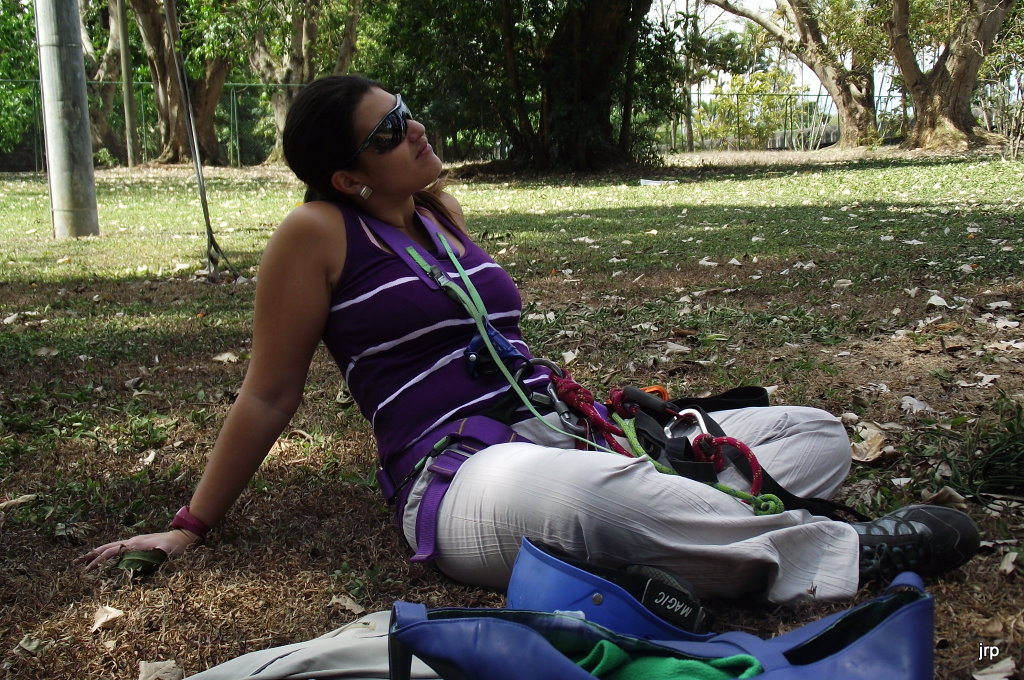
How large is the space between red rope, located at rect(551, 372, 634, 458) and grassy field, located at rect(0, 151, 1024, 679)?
1.70 ft

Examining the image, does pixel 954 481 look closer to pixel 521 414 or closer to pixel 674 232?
pixel 521 414

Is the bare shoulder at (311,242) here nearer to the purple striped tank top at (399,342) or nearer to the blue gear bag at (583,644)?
the purple striped tank top at (399,342)

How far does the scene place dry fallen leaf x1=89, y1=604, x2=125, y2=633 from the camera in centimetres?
229

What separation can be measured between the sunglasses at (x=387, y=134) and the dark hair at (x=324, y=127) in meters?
0.03

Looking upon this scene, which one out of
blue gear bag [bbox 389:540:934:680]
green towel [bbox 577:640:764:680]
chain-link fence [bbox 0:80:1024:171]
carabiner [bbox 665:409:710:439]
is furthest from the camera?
chain-link fence [bbox 0:80:1024:171]

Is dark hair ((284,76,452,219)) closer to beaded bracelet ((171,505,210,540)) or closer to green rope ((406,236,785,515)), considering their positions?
green rope ((406,236,785,515))

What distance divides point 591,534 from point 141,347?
3430 millimetres

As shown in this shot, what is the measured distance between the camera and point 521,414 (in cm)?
254

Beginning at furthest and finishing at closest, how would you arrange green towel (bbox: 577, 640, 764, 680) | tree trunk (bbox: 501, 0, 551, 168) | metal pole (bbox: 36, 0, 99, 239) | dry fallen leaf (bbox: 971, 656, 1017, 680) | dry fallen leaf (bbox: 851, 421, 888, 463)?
tree trunk (bbox: 501, 0, 551, 168) → metal pole (bbox: 36, 0, 99, 239) → dry fallen leaf (bbox: 851, 421, 888, 463) → dry fallen leaf (bbox: 971, 656, 1017, 680) → green towel (bbox: 577, 640, 764, 680)

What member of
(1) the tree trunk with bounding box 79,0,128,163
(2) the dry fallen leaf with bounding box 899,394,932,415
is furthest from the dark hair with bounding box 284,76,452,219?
(1) the tree trunk with bounding box 79,0,128,163

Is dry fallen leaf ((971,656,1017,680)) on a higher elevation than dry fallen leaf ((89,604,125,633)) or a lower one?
lower

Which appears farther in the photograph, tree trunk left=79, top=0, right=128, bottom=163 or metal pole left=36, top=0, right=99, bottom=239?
tree trunk left=79, top=0, right=128, bottom=163

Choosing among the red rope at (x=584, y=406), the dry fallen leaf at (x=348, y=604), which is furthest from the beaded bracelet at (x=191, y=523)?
the red rope at (x=584, y=406)

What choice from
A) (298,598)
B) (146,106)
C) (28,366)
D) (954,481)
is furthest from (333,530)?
(146,106)
